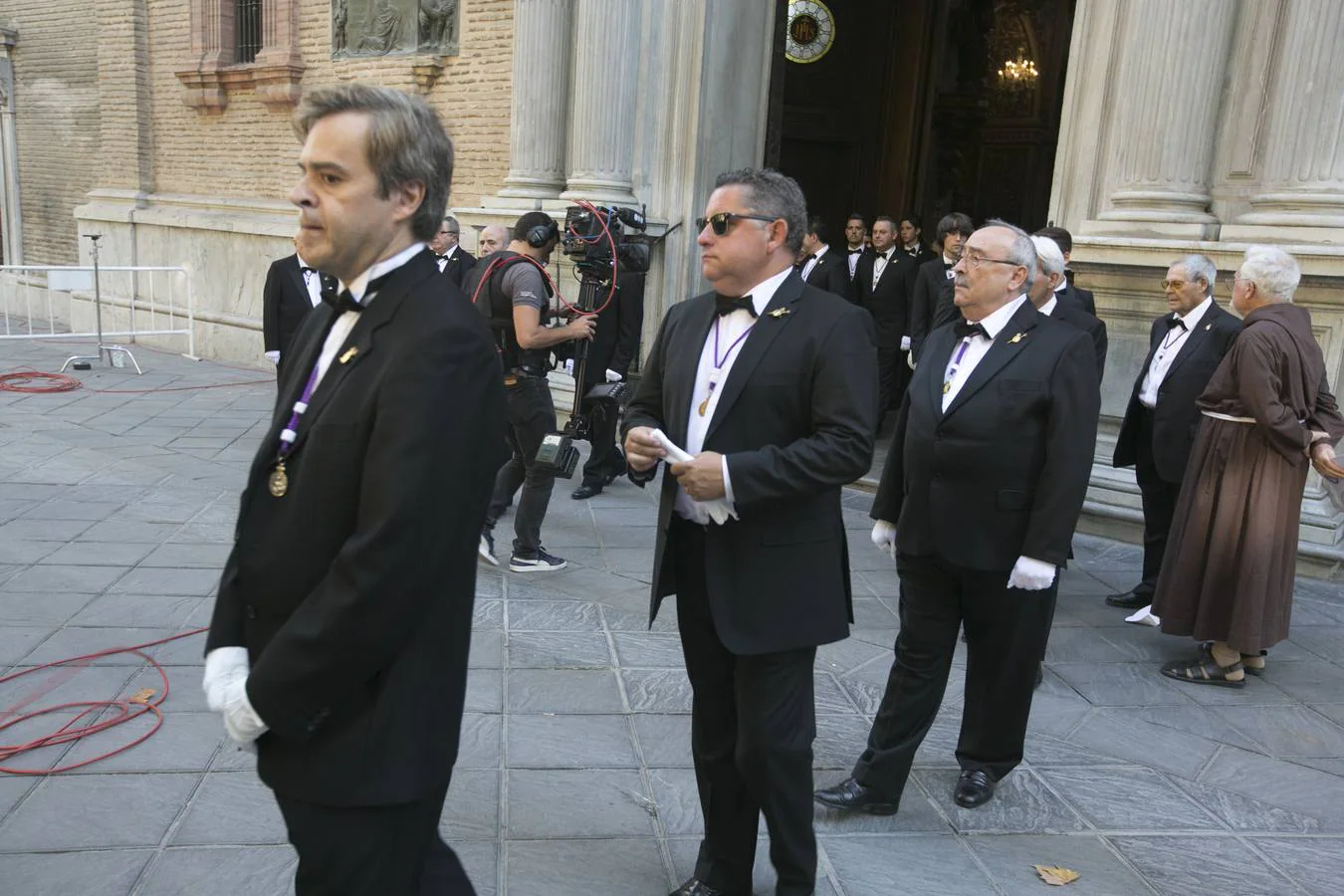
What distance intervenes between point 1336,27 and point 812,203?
8.17 m

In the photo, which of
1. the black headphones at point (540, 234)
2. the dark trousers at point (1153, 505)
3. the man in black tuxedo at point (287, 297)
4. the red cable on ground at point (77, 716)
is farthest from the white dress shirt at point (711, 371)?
the man in black tuxedo at point (287, 297)

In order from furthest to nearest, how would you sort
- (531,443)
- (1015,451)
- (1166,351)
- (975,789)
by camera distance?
(531,443), (1166,351), (975,789), (1015,451)

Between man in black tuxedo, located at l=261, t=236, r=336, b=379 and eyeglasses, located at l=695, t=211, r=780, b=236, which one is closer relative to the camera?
eyeglasses, located at l=695, t=211, r=780, b=236

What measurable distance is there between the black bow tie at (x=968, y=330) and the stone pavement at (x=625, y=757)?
157cm

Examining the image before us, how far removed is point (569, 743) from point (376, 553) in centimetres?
243

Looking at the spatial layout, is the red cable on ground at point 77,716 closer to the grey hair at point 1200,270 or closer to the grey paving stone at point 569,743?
the grey paving stone at point 569,743

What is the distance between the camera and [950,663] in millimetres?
3592

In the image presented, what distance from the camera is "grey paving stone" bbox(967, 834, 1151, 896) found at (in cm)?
322

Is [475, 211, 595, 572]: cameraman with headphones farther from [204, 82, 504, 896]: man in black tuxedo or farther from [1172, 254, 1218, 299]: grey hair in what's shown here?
[204, 82, 504, 896]: man in black tuxedo

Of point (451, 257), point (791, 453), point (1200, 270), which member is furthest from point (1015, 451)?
point (451, 257)

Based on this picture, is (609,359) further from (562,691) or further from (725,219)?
→ (725,219)

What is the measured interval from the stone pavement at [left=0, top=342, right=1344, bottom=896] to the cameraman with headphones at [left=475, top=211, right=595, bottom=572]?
0.26 m

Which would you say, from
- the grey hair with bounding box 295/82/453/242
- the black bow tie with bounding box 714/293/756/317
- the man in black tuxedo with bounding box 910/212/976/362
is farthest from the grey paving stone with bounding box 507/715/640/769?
the man in black tuxedo with bounding box 910/212/976/362

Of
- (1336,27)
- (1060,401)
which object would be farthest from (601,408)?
(1336,27)
